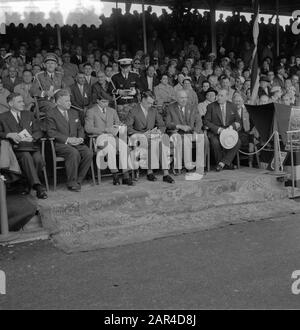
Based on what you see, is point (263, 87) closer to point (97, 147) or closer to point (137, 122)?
point (137, 122)

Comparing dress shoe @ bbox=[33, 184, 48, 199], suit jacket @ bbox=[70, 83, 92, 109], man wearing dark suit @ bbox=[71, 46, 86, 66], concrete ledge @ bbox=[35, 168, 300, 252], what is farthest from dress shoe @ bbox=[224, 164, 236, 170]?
man wearing dark suit @ bbox=[71, 46, 86, 66]

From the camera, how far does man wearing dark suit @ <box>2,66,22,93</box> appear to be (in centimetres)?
822

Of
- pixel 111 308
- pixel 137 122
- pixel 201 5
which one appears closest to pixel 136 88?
pixel 137 122

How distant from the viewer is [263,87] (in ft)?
33.0

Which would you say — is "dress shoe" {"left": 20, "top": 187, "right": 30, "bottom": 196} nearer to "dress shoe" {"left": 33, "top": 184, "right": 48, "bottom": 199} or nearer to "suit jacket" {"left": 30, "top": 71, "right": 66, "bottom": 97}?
"dress shoe" {"left": 33, "top": 184, "right": 48, "bottom": 199}

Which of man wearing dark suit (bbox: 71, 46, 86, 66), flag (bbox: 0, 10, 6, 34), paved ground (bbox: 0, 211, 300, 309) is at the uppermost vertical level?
flag (bbox: 0, 10, 6, 34)

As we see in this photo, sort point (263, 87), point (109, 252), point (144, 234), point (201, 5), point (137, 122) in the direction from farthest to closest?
point (201, 5)
point (263, 87)
point (137, 122)
point (144, 234)
point (109, 252)

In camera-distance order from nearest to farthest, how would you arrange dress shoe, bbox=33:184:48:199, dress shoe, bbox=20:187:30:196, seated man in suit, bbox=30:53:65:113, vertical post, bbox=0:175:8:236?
vertical post, bbox=0:175:8:236 < dress shoe, bbox=33:184:48:199 < dress shoe, bbox=20:187:30:196 < seated man in suit, bbox=30:53:65:113

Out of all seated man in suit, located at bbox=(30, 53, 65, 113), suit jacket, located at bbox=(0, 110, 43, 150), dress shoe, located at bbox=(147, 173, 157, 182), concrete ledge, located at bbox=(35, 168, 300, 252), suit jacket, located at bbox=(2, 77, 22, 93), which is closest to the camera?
concrete ledge, located at bbox=(35, 168, 300, 252)

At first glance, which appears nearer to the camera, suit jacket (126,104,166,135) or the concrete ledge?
the concrete ledge

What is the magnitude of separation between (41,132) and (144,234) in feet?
6.87

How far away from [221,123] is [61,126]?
2.60 m

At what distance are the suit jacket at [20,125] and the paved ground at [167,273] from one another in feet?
5.63

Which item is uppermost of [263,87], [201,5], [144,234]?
[201,5]
